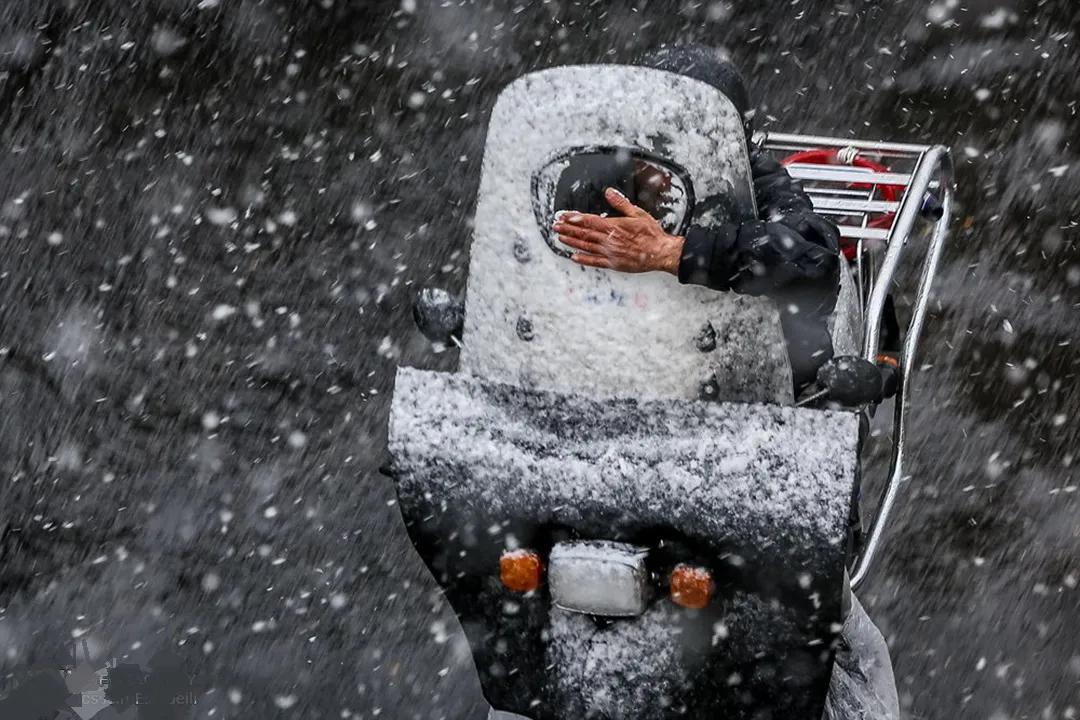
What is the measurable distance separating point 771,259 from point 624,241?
31 centimetres

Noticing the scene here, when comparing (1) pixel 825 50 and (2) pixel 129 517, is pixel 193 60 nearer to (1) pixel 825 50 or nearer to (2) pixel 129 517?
(2) pixel 129 517

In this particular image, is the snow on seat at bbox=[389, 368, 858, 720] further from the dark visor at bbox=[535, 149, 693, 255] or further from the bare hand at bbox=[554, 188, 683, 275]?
the dark visor at bbox=[535, 149, 693, 255]

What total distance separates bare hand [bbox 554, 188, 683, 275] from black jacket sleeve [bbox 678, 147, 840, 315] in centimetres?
5

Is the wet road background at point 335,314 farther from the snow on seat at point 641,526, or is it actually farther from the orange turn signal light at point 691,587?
the orange turn signal light at point 691,587

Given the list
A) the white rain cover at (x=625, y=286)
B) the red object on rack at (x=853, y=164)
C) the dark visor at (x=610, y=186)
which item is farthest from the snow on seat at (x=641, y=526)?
the red object on rack at (x=853, y=164)

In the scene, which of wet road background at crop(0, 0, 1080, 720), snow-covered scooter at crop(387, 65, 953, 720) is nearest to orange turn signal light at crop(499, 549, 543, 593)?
snow-covered scooter at crop(387, 65, 953, 720)

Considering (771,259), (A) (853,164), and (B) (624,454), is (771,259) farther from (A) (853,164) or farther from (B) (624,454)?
(A) (853,164)

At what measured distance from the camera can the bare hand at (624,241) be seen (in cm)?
313

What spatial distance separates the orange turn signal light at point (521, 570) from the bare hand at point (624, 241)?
640 mm

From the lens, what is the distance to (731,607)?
116 inches

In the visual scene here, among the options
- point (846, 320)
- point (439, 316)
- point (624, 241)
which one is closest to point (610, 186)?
point (624, 241)

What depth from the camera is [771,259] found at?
313 cm

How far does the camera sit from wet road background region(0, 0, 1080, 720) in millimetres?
5094

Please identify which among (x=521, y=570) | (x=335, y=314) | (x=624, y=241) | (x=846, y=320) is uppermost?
(x=624, y=241)
